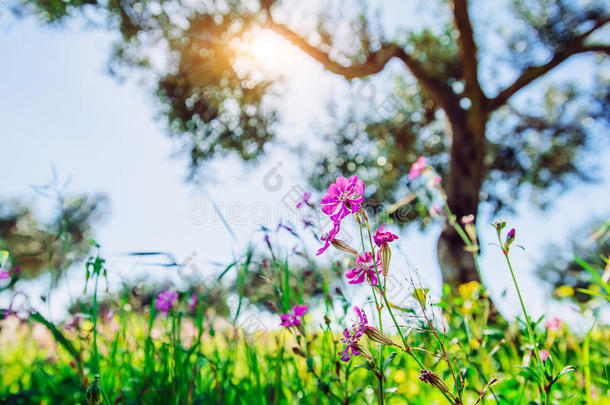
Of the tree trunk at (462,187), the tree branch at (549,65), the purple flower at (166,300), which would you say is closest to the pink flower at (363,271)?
the purple flower at (166,300)

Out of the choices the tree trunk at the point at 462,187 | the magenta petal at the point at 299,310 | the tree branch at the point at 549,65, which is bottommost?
the magenta petal at the point at 299,310

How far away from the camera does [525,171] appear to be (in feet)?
31.9

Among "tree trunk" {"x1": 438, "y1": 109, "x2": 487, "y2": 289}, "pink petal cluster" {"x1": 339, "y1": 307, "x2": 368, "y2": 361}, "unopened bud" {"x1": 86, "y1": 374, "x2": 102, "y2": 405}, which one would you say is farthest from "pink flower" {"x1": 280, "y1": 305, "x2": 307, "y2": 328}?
"tree trunk" {"x1": 438, "y1": 109, "x2": 487, "y2": 289}

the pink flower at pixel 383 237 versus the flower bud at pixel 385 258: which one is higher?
the pink flower at pixel 383 237

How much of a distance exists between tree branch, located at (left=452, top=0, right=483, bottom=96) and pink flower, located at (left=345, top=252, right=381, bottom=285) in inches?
257

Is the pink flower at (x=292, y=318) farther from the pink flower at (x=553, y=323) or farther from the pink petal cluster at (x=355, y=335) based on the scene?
the pink flower at (x=553, y=323)

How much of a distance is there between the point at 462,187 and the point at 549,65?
266 centimetres

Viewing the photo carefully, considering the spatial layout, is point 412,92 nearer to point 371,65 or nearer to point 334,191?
point 371,65

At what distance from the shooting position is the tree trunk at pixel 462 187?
5461 millimetres

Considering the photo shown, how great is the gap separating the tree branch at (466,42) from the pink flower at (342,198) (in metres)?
6.48

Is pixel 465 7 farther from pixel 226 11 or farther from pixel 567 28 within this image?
pixel 226 11

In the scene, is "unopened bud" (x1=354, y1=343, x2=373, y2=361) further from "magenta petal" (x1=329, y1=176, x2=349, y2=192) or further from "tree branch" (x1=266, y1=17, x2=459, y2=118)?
"tree branch" (x1=266, y1=17, x2=459, y2=118)

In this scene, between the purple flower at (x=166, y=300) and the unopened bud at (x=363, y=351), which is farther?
the purple flower at (x=166, y=300)

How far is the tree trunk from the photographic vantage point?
5.46 m
